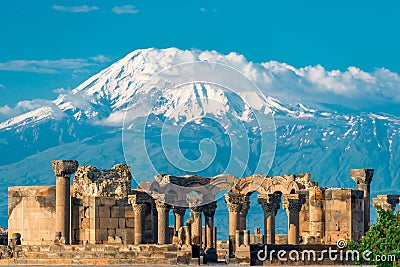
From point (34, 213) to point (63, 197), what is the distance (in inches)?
100

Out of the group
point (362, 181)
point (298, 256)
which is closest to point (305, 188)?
point (362, 181)

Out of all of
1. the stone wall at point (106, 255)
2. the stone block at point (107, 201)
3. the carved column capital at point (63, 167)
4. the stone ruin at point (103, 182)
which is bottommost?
the stone wall at point (106, 255)

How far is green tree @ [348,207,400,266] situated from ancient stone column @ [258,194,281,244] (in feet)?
57.7

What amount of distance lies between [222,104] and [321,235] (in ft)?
25.2

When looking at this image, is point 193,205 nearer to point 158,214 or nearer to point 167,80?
point 158,214

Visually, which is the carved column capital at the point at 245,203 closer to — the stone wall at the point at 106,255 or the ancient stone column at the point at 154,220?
the ancient stone column at the point at 154,220

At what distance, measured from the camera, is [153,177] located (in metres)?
63.7

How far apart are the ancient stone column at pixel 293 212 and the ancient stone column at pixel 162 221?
529 cm

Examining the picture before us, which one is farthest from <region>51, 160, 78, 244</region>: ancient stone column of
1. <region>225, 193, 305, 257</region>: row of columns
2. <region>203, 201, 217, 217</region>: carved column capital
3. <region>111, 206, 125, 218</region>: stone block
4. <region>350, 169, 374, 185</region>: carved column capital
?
<region>350, 169, 374, 185</region>: carved column capital

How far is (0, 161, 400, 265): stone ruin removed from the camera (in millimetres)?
59000

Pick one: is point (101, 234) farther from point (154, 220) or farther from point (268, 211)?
point (268, 211)

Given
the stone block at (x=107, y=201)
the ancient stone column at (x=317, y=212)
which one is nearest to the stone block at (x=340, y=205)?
the ancient stone column at (x=317, y=212)

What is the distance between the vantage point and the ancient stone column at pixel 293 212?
202 ft

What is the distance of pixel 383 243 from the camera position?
45.8 m
